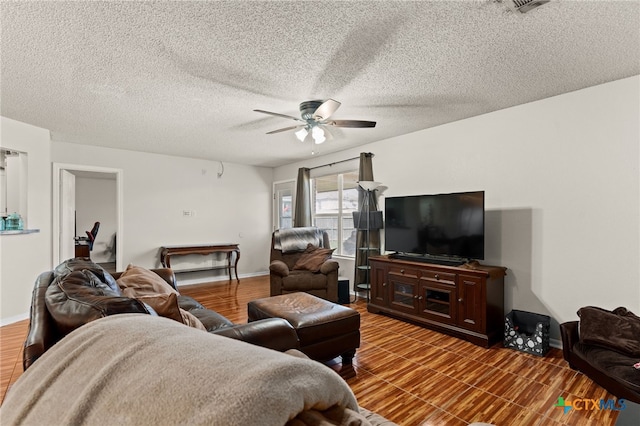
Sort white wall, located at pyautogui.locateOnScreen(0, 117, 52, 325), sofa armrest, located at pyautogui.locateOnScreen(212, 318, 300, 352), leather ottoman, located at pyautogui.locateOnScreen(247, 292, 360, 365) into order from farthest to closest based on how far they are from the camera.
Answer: white wall, located at pyautogui.locateOnScreen(0, 117, 52, 325) → leather ottoman, located at pyautogui.locateOnScreen(247, 292, 360, 365) → sofa armrest, located at pyautogui.locateOnScreen(212, 318, 300, 352)

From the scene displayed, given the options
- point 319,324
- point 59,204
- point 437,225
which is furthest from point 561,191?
point 59,204

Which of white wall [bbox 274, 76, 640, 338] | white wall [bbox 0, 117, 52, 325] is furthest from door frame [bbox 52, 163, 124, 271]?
white wall [bbox 274, 76, 640, 338]

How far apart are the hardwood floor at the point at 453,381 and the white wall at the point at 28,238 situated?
0.44 metres

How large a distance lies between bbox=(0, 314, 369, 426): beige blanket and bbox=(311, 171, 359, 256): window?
4.46 metres

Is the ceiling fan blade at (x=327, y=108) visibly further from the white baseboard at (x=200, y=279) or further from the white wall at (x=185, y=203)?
the white baseboard at (x=200, y=279)

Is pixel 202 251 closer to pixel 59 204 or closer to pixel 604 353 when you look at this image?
pixel 59 204

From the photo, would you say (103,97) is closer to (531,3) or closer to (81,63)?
(81,63)

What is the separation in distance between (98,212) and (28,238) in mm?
4025

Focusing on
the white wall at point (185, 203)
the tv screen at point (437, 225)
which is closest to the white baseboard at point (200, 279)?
the white wall at point (185, 203)

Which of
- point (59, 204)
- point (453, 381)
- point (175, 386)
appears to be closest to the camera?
point (175, 386)

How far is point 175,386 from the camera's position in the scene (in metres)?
0.58

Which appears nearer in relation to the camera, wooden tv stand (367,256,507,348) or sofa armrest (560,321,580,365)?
sofa armrest (560,321,580,365)

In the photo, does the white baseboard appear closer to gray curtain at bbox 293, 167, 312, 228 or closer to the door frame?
the door frame

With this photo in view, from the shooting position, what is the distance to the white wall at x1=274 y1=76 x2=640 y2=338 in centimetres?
256
